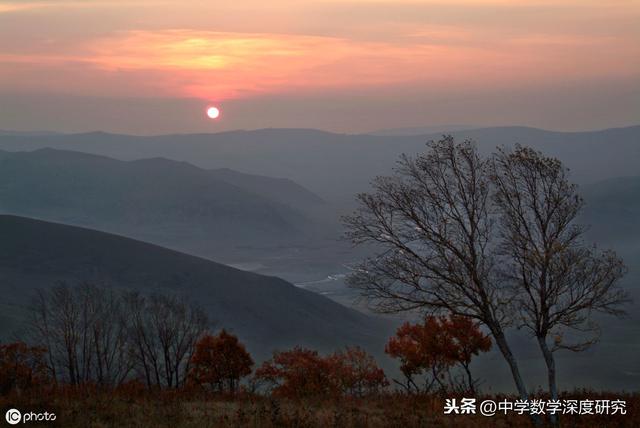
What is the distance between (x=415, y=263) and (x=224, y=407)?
6.07 m

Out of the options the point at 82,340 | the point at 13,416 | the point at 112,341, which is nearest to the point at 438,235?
the point at 13,416

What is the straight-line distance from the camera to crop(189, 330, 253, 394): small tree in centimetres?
4538

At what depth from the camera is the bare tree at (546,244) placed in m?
16.3

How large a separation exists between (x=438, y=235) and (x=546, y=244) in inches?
109

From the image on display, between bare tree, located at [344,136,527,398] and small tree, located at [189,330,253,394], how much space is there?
30613 millimetres

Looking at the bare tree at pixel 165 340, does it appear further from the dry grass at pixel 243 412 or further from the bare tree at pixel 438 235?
the bare tree at pixel 438 235

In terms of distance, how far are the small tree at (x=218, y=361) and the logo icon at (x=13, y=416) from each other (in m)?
31.4

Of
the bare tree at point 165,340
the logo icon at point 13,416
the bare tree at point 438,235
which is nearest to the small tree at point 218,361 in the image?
the bare tree at point 165,340

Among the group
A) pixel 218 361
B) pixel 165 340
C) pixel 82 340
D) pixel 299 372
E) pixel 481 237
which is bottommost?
pixel 299 372

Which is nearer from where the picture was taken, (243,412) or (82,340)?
(243,412)

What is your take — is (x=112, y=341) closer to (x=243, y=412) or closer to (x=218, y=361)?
(x=218, y=361)

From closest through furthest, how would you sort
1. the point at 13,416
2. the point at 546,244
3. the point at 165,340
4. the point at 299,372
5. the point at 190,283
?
1. the point at 13,416
2. the point at 546,244
3. the point at 299,372
4. the point at 165,340
5. the point at 190,283

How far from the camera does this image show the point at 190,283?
124m

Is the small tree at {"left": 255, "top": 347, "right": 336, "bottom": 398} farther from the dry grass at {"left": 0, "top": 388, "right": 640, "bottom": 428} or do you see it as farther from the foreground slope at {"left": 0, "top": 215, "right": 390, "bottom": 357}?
the foreground slope at {"left": 0, "top": 215, "right": 390, "bottom": 357}
